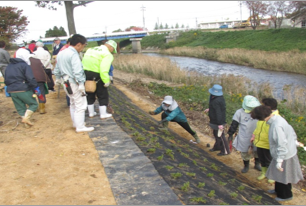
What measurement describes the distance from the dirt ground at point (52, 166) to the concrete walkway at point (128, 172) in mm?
132

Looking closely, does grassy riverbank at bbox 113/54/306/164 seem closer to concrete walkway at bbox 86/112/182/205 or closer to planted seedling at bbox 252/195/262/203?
planted seedling at bbox 252/195/262/203

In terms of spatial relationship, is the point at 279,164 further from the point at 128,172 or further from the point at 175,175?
the point at 128,172

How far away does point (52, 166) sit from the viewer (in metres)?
4.54

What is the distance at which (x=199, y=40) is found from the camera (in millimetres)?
51156

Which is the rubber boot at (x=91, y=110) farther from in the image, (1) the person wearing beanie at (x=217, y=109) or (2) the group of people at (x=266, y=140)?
(1) the person wearing beanie at (x=217, y=109)

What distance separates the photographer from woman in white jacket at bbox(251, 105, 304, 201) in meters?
4.20

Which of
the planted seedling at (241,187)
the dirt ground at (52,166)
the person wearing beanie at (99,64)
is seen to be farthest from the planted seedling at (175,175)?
the person wearing beanie at (99,64)

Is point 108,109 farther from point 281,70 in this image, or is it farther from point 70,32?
point 281,70

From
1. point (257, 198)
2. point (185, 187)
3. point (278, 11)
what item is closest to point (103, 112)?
point (185, 187)

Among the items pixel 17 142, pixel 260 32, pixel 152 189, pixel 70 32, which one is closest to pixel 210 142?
pixel 152 189

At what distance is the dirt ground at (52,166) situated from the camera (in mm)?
3697

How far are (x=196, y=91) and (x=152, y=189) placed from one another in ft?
30.4

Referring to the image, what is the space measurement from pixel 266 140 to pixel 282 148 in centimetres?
71

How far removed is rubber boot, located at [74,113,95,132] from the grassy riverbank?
4909mm
